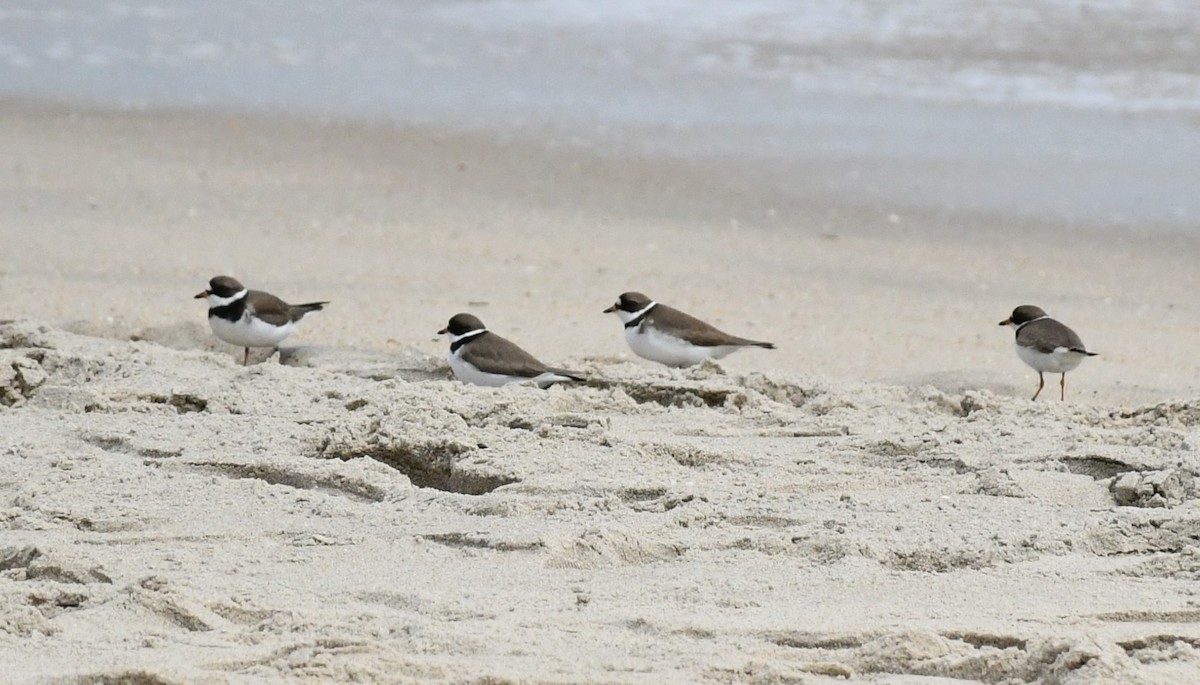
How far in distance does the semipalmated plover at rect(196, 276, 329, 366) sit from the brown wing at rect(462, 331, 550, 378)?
1.14 meters

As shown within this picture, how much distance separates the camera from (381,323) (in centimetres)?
845

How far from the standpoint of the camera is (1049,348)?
7207 millimetres

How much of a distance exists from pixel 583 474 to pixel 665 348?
2.40 metres

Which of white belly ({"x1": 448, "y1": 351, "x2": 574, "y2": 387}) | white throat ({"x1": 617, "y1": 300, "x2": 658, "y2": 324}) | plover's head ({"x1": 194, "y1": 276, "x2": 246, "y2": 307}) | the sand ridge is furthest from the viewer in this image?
white throat ({"x1": 617, "y1": 300, "x2": 658, "y2": 324})

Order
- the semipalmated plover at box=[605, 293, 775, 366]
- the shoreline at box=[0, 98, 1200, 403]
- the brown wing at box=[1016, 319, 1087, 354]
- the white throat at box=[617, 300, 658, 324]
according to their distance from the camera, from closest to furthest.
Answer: the brown wing at box=[1016, 319, 1087, 354] → the semipalmated plover at box=[605, 293, 775, 366] → the white throat at box=[617, 300, 658, 324] → the shoreline at box=[0, 98, 1200, 403]

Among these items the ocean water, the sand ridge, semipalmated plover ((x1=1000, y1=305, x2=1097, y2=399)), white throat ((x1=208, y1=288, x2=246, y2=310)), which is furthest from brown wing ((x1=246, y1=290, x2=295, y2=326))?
the ocean water

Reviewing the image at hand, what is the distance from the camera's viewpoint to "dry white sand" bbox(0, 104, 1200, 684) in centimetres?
390

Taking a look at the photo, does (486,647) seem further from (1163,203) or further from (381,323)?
(1163,203)

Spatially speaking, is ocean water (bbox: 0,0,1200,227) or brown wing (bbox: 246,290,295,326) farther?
ocean water (bbox: 0,0,1200,227)

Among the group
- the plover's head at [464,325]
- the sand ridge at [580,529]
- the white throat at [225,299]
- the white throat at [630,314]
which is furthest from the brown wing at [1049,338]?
the white throat at [225,299]

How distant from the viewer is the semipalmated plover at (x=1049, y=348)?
720 centimetres

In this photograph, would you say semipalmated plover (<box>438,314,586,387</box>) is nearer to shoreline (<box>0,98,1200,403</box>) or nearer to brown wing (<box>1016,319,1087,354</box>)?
shoreline (<box>0,98,1200,403</box>)

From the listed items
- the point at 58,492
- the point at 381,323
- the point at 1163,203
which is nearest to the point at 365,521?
the point at 58,492

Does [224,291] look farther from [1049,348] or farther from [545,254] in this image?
[1049,348]
